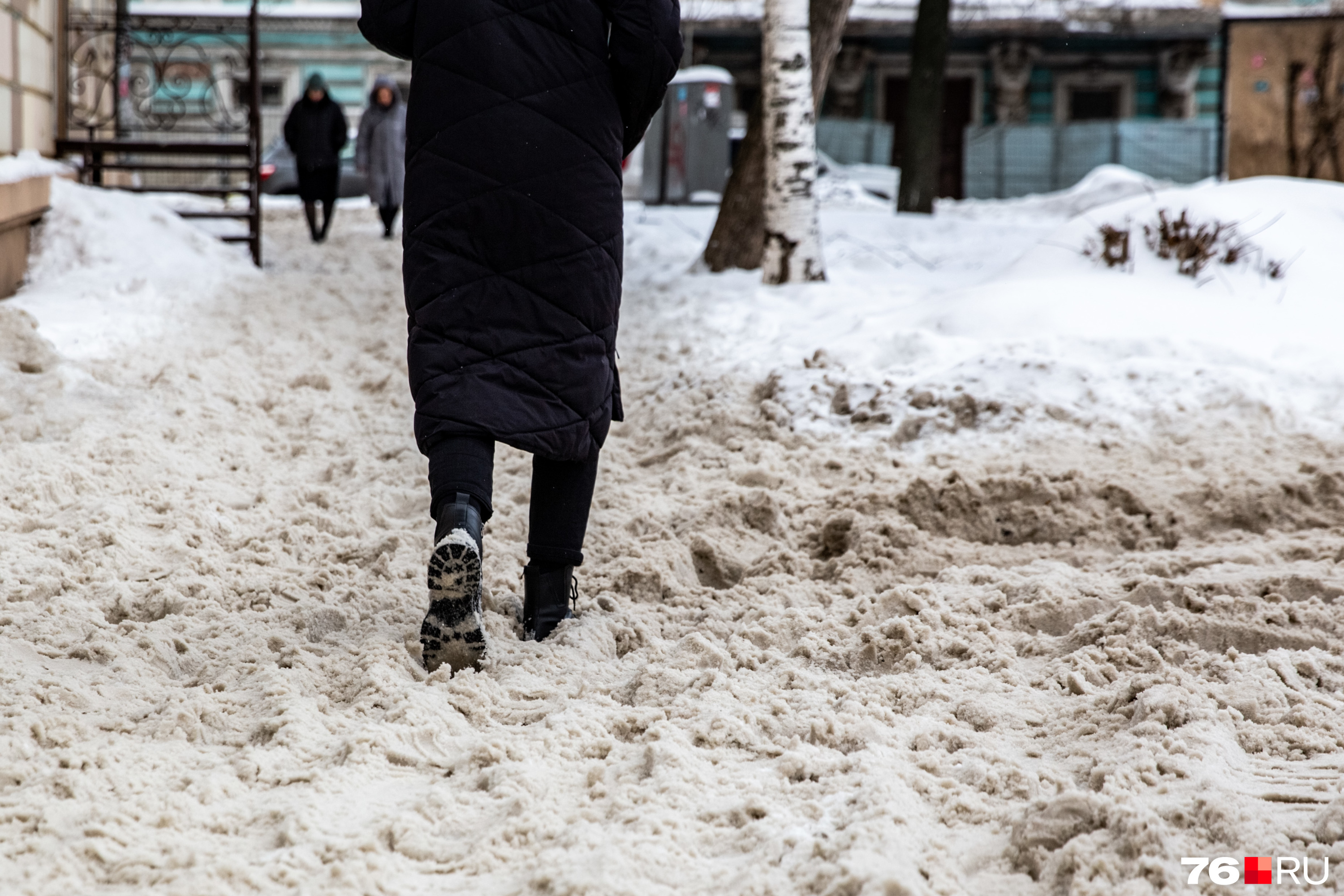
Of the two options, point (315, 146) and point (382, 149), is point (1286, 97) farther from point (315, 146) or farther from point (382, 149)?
point (315, 146)

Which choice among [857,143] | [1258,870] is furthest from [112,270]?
[857,143]

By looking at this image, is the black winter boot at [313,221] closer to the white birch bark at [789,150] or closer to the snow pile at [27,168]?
the snow pile at [27,168]

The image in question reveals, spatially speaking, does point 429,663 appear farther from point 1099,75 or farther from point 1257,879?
point 1099,75

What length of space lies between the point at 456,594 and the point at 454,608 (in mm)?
50

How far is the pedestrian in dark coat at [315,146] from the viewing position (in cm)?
1111

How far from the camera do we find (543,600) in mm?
2906

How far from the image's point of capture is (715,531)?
147 inches

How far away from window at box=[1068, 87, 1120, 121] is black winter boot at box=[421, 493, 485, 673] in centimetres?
2437

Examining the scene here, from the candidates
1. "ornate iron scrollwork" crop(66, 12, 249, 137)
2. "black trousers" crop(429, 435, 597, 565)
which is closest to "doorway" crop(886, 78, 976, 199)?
"ornate iron scrollwork" crop(66, 12, 249, 137)

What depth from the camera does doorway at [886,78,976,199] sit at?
76.5 feet

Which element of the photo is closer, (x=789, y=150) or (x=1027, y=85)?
(x=789, y=150)

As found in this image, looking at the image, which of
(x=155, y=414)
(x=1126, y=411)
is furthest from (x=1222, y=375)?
(x=155, y=414)

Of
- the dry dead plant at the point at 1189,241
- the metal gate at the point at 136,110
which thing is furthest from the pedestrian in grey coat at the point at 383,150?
the dry dead plant at the point at 1189,241

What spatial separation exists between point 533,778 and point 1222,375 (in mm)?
3618
